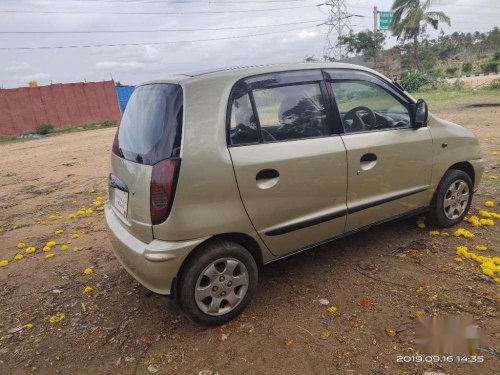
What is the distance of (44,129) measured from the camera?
2116 cm

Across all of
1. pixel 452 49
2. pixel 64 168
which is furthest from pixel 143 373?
pixel 452 49

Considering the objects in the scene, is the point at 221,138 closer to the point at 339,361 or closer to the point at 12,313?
the point at 339,361

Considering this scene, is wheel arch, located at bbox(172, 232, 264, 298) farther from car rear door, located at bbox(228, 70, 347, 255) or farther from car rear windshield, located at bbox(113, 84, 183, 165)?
car rear windshield, located at bbox(113, 84, 183, 165)

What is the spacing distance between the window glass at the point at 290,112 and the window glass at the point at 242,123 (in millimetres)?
70

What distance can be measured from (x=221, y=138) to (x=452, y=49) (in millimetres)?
46436

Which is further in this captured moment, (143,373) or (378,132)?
(378,132)

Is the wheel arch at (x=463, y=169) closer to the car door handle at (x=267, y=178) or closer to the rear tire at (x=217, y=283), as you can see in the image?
the car door handle at (x=267, y=178)

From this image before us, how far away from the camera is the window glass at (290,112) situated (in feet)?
9.07

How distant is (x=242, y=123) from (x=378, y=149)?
1226mm

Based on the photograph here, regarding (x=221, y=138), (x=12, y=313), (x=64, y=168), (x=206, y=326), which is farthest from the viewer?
(x=64, y=168)

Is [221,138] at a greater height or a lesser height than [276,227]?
greater

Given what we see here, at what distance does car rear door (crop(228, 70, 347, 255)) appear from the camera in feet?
8.64

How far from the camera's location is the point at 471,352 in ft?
7.57

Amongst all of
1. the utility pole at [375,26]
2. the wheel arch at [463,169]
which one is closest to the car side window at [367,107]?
the wheel arch at [463,169]
